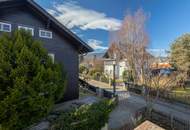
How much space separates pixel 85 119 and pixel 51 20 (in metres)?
8.83

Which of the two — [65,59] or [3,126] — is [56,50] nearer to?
[65,59]

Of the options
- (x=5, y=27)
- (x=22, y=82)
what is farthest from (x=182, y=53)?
(x=22, y=82)

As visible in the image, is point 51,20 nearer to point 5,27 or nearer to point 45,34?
point 45,34

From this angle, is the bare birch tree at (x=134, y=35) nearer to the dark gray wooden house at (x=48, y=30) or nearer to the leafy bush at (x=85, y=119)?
the dark gray wooden house at (x=48, y=30)

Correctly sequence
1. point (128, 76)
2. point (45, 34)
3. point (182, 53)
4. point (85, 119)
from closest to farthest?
point (85, 119) < point (45, 34) < point (182, 53) < point (128, 76)

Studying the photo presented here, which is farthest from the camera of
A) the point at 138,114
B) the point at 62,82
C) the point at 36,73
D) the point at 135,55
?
the point at 135,55

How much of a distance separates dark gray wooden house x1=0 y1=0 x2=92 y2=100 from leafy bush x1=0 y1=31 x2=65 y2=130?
3425 mm

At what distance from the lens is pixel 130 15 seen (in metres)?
35.3

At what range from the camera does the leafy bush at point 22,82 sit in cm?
834

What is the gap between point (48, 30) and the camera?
1538 centimetres

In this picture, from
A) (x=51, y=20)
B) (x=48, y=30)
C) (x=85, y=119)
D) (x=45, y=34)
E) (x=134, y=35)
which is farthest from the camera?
(x=134, y=35)

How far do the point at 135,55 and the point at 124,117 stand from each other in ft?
71.0

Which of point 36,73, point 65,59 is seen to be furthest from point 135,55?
point 36,73

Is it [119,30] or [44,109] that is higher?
[119,30]
